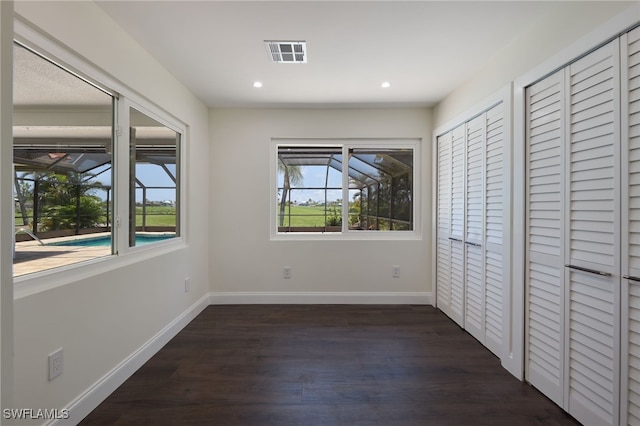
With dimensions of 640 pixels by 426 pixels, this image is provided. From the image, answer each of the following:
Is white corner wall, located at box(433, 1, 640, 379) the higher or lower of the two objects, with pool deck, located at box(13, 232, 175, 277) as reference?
higher

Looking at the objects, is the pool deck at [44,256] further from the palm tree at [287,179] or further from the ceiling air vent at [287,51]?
the palm tree at [287,179]

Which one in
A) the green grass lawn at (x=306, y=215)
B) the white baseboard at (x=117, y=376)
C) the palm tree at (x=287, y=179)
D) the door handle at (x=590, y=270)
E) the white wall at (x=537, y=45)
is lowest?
the white baseboard at (x=117, y=376)

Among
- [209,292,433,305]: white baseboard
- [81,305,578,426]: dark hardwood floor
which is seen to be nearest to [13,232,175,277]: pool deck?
[81,305,578,426]: dark hardwood floor

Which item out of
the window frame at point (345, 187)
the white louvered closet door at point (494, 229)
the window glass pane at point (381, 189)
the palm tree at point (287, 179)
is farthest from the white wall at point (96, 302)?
the white louvered closet door at point (494, 229)

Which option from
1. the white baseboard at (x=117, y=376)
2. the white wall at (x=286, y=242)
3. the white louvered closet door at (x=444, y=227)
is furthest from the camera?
the white wall at (x=286, y=242)

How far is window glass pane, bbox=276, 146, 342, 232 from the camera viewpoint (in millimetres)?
3881

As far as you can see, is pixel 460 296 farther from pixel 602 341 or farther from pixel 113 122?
pixel 113 122

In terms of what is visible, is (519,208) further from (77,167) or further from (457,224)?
(77,167)

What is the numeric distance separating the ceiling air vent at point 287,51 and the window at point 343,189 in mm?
1430

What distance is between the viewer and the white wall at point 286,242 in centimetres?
373

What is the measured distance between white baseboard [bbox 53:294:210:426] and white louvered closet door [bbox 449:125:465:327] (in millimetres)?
2868

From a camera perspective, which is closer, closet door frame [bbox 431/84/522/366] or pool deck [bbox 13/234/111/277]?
pool deck [bbox 13/234/111/277]

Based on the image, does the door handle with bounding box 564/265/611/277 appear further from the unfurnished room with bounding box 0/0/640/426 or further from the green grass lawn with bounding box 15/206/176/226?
the green grass lawn with bounding box 15/206/176/226

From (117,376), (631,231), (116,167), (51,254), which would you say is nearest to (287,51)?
(116,167)
